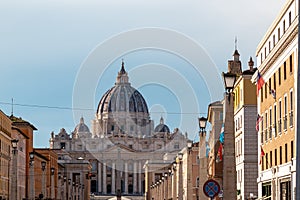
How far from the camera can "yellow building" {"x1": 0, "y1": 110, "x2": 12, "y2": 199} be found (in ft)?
307

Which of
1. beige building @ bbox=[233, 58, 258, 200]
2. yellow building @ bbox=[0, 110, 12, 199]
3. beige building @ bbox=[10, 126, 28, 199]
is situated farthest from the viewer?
beige building @ bbox=[10, 126, 28, 199]

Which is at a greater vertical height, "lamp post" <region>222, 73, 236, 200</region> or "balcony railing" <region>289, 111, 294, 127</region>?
"balcony railing" <region>289, 111, 294, 127</region>

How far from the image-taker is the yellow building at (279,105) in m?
47.4

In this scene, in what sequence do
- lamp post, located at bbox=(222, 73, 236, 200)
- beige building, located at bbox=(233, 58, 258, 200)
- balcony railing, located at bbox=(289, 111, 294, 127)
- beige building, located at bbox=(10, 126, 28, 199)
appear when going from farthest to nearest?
beige building, located at bbox=(10, 126, 28, 199)
beige building, located at bbox=(233, 58, 258, 200)
balcony railing, located at bbox=(289, 111, 294, 127)
lamp post, located at bbox=(222, 73, 236, 200)

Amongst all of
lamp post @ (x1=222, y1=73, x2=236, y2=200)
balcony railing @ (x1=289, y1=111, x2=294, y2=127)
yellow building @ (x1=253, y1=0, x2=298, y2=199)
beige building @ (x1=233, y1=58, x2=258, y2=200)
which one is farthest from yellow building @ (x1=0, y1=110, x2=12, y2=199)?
lamp post @ (x1=222, y1=73, x2=236, y2=200)

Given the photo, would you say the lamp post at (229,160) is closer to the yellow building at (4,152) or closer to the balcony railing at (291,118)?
the balcony railing at (291,118)

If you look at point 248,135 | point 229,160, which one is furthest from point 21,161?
point 229,160

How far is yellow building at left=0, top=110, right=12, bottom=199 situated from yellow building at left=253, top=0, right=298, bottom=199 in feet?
124

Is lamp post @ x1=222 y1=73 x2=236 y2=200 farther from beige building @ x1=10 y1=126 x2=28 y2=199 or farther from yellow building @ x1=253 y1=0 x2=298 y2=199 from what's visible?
beige building @ x1=10 y1=126 x2=28 y2=199

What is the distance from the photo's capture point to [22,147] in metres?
116

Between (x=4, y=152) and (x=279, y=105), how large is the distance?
165ft

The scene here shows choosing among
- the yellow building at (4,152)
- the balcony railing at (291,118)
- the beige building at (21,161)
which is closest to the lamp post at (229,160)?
the balcony railing at (291,118)

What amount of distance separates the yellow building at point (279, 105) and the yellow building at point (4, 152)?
3781 cm

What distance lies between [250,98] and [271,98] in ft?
41.0
